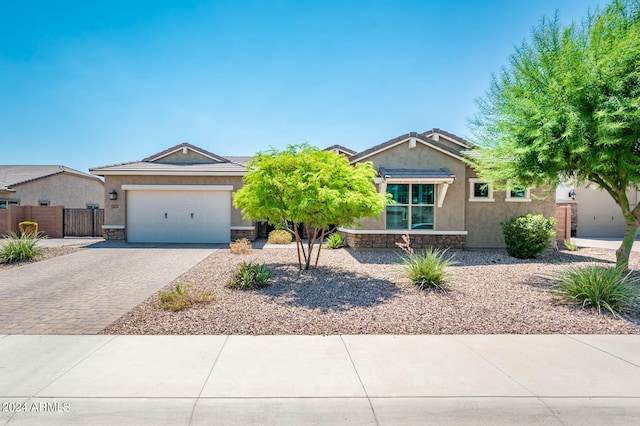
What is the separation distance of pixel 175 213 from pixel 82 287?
8.61m

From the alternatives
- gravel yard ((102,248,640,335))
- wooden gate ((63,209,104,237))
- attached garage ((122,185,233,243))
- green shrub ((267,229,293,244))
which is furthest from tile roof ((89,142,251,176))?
gravel yard ((102,248,640,335))

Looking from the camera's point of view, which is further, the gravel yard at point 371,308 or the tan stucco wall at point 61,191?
the tan stucco wall at point 61,191

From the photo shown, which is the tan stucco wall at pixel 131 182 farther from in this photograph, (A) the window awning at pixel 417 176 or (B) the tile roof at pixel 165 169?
(A) the window awning at pixel 417 176

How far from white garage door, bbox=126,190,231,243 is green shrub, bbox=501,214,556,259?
502 inches

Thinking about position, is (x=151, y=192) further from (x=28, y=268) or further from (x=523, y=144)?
(x=523, y=144)

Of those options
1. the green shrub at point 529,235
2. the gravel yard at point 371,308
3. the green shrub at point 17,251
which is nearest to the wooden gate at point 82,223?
the green shrub at point 17,251

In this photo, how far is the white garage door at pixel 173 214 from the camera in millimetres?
15539

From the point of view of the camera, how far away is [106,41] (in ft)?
36.3

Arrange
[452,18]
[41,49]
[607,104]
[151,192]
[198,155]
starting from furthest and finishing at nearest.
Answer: [198,155], [151,192], [41,49], [452,18], [607,104]

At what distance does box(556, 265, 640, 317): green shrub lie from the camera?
5.80 metres

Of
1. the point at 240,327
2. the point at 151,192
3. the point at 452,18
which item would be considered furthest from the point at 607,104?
the point at 151,192

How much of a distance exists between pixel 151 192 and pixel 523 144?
1574 cm

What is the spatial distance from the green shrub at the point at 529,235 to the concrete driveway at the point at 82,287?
11.5 meters

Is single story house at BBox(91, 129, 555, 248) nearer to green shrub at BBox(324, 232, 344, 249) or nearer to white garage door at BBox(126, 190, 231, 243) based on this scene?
white garage door at BBox(126, 190, 231, 243)
